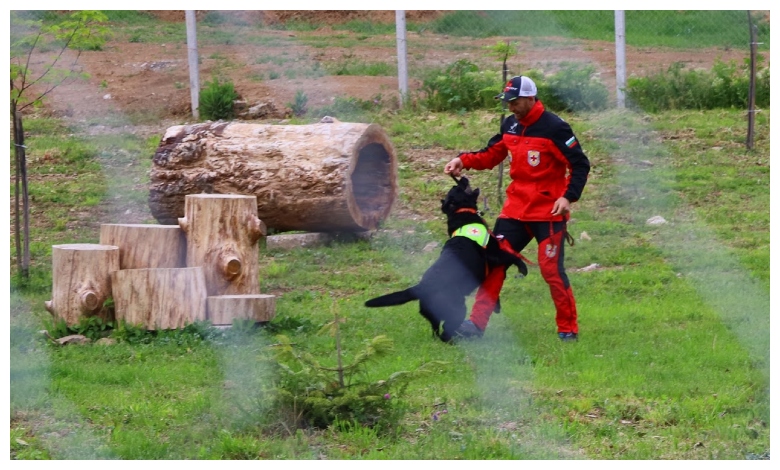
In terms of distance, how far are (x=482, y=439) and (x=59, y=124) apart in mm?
9829

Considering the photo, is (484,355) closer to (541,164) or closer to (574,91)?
(541,164)

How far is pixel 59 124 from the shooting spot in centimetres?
A: 1273

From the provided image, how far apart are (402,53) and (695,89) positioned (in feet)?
11.1

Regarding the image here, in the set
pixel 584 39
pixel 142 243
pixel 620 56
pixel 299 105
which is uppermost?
pixel 584 39

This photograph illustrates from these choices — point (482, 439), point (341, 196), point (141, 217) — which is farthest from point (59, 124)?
point (482, 439)

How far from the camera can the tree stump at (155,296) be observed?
5.80 metres

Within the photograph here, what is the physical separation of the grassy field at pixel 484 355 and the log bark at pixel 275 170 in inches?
13.7

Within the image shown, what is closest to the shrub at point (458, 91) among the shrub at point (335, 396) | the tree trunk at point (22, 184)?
the tree trunk at point (22, 184)

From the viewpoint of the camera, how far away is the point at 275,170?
26.7 ft

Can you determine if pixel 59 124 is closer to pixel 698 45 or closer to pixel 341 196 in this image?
pixel 341 196

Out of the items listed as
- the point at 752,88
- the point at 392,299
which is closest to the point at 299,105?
the point at 752,88

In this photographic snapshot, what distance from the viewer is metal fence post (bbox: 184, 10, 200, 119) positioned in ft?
38.2

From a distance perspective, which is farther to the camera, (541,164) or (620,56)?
(620,56)

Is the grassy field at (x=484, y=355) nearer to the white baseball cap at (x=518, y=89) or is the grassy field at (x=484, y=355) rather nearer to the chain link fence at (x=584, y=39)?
the white baseball cap at (x=518, y=89)
